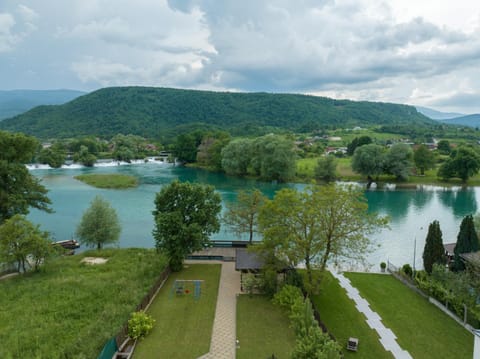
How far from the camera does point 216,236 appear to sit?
31719 millimetres

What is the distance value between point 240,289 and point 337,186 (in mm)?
7806

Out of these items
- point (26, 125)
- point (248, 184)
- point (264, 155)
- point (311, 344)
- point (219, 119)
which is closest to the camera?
point (311, 344)

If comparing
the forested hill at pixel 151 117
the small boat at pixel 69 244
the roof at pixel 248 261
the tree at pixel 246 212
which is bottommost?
the small boat at pixel 69 244

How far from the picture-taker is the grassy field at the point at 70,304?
12984 mm

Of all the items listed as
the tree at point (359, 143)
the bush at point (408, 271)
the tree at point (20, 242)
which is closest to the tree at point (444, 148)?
the tree at point (359, 143)

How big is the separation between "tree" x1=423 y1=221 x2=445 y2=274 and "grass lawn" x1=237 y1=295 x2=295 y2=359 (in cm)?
1164

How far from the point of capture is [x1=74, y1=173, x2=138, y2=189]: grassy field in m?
56.1

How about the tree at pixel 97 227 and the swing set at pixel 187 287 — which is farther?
the tree at pixel 97 227

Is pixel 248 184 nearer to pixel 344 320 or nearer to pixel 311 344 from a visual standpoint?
pixel 344 320

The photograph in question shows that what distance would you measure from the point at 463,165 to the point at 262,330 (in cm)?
6062

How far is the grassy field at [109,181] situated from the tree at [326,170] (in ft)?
111

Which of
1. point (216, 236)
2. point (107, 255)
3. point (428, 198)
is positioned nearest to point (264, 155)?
point (428, 198)

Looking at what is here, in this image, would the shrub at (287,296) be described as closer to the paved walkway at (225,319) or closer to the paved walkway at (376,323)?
the paved walkway at (225,319)

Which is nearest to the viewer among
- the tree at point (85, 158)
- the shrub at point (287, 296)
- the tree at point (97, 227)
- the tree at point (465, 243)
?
the shrub at point (287, 296)
